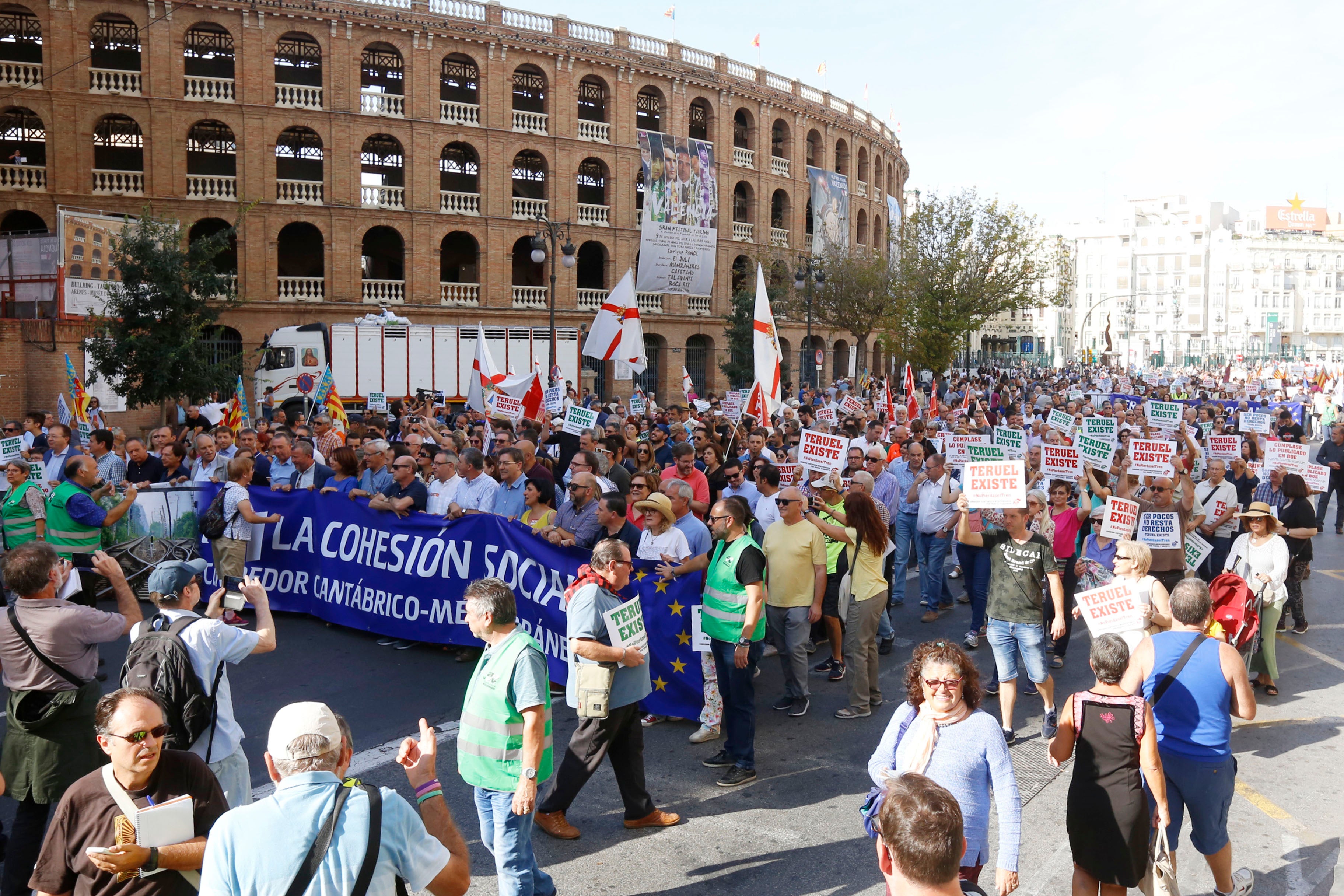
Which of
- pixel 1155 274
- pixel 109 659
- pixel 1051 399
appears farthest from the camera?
pixel 1155 274

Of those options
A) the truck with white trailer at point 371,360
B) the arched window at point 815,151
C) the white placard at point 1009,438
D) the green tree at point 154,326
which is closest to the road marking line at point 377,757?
the white placard at point 1009,438

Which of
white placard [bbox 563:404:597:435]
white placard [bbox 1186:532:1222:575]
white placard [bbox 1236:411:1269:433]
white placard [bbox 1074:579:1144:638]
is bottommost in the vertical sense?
white placard [bbox 1186:532:1222:575]

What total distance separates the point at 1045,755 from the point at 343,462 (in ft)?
23.6

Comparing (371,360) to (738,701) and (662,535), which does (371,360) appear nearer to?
(662,535)

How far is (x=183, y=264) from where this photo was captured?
21562mm

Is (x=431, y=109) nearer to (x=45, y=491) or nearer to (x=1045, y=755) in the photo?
(x=45, y=491)

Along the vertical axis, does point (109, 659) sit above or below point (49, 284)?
below

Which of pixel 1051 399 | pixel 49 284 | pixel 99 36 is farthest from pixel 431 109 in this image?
pixel 1051 399

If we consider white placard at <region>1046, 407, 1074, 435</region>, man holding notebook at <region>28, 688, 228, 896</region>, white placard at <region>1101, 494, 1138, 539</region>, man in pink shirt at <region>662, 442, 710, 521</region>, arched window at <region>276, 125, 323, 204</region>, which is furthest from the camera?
arched window at <region>276, 125, 323, 204</region>

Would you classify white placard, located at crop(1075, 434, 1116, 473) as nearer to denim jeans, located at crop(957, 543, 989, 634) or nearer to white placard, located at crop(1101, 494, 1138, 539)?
denim jeans, located at crop(957, 543, 989, 634)

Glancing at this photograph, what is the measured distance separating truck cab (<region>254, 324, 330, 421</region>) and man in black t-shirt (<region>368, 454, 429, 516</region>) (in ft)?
58.9

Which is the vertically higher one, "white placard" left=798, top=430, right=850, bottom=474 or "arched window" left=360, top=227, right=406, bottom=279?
"arched window" left=360, top=227, right=406, bottom=279

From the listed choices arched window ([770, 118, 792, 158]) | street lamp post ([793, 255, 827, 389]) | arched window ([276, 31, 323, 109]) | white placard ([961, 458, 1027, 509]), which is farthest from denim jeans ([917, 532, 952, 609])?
arched window ([770, 118, 792, 158])

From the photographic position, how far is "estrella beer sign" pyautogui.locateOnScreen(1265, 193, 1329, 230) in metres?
124
